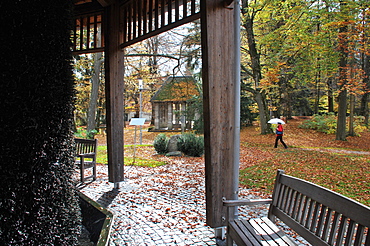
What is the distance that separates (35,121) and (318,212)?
2.36 meters

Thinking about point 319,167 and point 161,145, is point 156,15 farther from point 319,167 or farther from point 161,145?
point 161,145

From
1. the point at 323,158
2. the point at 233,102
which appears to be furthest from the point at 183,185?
the point at 323,158

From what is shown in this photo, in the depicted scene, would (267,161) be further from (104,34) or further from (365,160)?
(104,34)

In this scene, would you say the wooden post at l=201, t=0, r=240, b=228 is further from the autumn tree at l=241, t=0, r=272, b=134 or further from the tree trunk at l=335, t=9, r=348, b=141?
the tree trunk at l=335, t=9, r=348, b=141

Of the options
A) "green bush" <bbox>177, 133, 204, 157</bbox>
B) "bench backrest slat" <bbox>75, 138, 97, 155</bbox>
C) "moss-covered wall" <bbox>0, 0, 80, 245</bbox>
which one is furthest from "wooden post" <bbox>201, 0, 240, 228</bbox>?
"green bush" <bbox>177, 133, 204, 157</bbox>

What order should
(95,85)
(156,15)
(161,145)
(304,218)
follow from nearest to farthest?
(304,218) → (156,15) → (161,145) → (95,85)

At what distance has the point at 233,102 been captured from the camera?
299 cm

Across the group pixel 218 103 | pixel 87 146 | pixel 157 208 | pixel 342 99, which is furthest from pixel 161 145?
pixel 342 99

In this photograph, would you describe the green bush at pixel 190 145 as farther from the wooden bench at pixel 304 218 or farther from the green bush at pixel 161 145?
the wooden bench at pixel 304 218

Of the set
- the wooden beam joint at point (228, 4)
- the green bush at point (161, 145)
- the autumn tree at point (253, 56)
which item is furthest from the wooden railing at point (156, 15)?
the autumn tree at point (253, 56)

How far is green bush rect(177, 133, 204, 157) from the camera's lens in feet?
36.3

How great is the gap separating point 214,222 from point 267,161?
712 cm

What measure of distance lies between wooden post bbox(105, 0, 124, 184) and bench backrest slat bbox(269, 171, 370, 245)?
3440 millimetres

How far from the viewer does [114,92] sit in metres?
5.03
